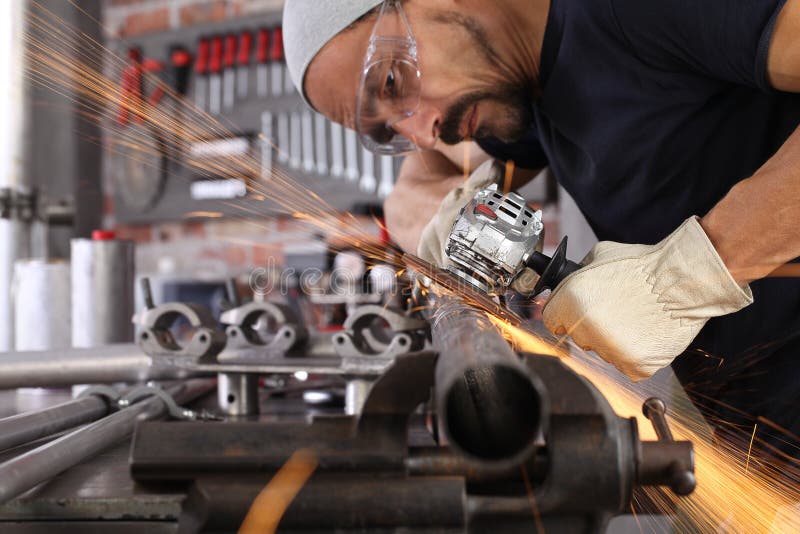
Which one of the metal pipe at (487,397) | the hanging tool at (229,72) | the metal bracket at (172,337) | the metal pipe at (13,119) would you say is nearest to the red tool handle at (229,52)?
the hanging tool at (229,72)

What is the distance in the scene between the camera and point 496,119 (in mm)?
1569

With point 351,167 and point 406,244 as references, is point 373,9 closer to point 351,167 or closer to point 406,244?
point 406,244

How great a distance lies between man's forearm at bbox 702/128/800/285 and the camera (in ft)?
3.10

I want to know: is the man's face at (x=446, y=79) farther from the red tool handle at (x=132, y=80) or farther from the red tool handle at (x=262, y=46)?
the red tool handle at (x=132, y=80)

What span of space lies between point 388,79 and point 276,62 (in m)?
2.94

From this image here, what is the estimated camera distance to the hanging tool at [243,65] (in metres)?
4.17

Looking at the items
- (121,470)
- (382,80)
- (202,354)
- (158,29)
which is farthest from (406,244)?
(158,29)

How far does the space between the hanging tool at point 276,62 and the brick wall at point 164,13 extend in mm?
331

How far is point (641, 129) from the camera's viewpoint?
1233 millimetres

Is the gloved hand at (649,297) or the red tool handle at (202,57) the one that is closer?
the gloved hand at (649,297)

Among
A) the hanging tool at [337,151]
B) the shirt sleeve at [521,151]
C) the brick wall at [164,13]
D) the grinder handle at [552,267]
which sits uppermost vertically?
the brick wall at [164,13]

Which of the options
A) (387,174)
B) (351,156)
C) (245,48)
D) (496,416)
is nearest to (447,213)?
(496,416)

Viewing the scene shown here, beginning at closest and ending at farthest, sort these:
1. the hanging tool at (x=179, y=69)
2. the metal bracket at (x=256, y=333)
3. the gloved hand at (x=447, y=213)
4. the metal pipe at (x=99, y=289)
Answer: the metal bracket at (x=256, y=333) < the gloved hand at (x=447, y=213) < the metal pipe at (x=99, y=289) < the hanging tool at (x=179, y=69)

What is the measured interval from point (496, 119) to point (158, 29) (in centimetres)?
378
